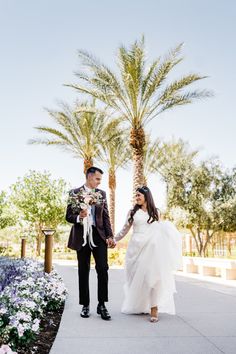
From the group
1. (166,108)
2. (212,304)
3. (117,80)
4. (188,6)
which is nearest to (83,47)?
(117,80)

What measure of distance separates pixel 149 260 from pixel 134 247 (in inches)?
11.6

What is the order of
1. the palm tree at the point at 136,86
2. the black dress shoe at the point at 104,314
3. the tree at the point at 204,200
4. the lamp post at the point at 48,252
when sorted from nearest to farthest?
the black dress shoe at the point at 104,314, the lamp post at the point at 48,252, the palm tree at the point at 136,86, the tree at the point at 204,200

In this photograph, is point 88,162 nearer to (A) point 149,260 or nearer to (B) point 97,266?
(B) point 97,266

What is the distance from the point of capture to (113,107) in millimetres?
20156

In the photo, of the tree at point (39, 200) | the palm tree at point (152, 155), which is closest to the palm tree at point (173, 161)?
the palm tree at point (152, 155)

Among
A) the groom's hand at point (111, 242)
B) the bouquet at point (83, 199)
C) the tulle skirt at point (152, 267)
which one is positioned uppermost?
the bouquet at point (83, 199)

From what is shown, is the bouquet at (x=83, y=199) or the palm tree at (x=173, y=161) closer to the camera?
the bouquet at (x=83, y=199)

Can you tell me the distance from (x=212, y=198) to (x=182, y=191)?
1643 millimetres

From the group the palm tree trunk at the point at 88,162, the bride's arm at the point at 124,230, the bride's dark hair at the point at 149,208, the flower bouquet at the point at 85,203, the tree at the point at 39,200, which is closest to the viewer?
the flower bouquet at the point at 85,203

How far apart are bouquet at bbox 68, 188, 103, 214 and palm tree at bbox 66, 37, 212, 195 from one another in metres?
13.3

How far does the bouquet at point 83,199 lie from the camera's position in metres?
5.77

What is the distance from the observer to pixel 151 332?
4.83 meters

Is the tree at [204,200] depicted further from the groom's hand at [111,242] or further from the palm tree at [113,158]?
the groom's hand at [111,242]

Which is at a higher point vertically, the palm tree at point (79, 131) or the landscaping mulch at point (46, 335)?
the palm tree at point (79, 131)
